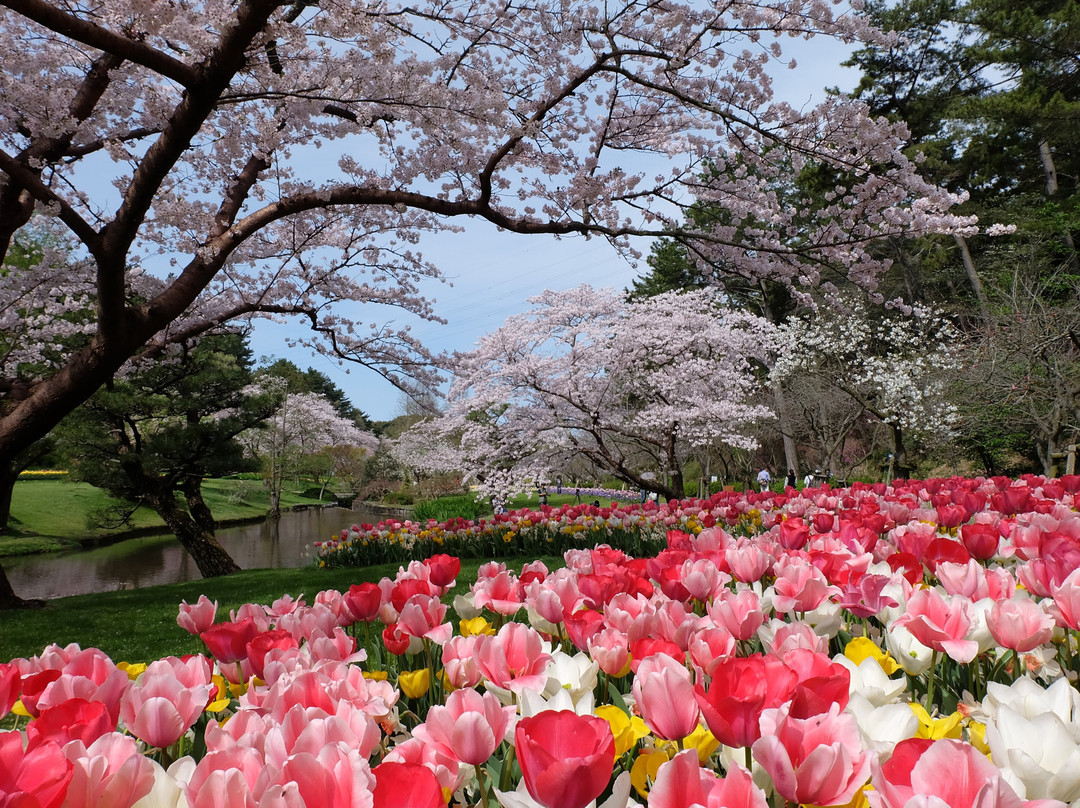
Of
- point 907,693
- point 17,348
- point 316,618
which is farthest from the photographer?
point 17,348

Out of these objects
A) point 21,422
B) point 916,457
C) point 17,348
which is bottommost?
point 916,457

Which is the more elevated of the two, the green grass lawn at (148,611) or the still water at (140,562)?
the green grass lawn at (148,611)

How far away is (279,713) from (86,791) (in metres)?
0.32

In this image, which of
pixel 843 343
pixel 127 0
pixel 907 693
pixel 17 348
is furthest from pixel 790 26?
pixel 843 343

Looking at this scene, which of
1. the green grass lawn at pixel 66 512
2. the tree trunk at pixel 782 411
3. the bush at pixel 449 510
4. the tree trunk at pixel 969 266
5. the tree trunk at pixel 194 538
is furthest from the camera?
the tree trunk at pixel 782 411

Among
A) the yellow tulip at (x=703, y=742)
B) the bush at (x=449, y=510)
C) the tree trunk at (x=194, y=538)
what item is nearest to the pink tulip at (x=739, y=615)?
the yellow tulip at (x=703, y=742)

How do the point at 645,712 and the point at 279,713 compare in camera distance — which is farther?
the point at 279,713

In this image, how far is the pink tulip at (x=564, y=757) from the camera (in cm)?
71

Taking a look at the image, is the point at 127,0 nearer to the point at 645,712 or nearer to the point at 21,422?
the point at 21,422

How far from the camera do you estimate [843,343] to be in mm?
19062

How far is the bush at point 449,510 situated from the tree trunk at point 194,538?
18.3ft

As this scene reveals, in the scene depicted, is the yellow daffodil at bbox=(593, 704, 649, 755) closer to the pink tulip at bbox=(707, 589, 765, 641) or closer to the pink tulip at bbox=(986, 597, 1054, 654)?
the pink tulip at bbox=(707, 589, 765, 641)

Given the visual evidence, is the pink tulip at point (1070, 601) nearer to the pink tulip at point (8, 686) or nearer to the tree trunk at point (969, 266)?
the pink tulip at point (8, 686)

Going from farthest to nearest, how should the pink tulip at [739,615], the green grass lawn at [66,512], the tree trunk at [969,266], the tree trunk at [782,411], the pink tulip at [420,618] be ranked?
the tree trunk at [782,411]
the tree trunk at [969,266]
the green grass lawn at [66,512]
the pink tulip at [420,618]
the pink tulip at [739,615]
